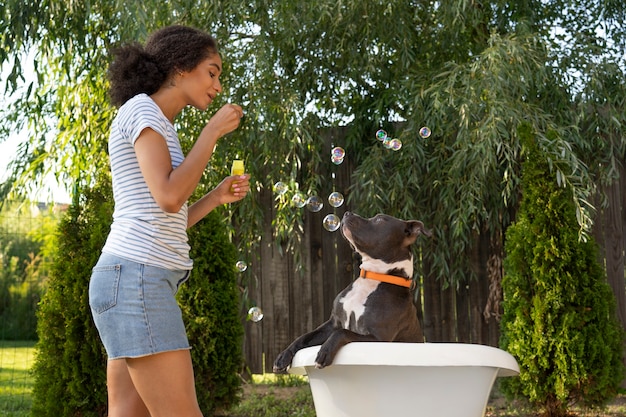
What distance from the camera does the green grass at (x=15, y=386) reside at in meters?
5.38

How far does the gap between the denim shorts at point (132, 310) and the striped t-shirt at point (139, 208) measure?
4 centimetres

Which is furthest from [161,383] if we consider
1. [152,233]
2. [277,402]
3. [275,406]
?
[277,402]

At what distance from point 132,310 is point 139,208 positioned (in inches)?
10.0

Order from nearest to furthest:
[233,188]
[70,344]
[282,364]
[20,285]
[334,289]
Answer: [233,188], [282,364], [70,344], [334,289], [20,285]

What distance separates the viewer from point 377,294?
2.95 m

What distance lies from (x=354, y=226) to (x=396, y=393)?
918mm

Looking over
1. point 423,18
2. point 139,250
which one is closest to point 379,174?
point 423,18

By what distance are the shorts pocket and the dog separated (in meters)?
0.93

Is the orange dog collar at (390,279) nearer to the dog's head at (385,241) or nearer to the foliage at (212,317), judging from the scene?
the dog's head at (385,241)

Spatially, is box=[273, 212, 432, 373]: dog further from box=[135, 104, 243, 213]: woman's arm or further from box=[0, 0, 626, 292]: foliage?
box=[0, 0, 626, 292]: foliage

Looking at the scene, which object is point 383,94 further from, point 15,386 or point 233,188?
point 15,386

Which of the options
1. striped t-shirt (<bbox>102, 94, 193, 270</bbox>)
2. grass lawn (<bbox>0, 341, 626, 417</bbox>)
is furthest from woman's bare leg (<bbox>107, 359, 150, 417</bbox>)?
grass lawn (<bbox>0, 341, 626, 417</bbox>)

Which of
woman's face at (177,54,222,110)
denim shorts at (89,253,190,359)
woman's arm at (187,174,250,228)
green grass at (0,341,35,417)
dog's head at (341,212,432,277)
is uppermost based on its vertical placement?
woman's face at (177,54,222,110)

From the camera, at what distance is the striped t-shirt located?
6.15ft
